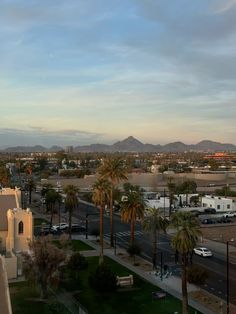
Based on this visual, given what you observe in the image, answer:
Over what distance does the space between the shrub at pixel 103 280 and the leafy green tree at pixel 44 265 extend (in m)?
3.20

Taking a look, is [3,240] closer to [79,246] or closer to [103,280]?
[79,246]

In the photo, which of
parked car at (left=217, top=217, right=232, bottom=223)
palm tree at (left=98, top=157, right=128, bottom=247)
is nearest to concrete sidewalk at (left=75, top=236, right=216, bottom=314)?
palm tree at (left=98, top=157, right=128, bottom=247)

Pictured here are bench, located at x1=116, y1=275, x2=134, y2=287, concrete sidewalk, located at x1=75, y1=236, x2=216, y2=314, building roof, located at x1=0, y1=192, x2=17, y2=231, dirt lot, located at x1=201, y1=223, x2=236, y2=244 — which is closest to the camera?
concrete sidewalk, located at x1=75, y1=236, x2=216, y2=314

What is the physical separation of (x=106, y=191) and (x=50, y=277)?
63.3 feet

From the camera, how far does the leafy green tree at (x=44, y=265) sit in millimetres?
35219

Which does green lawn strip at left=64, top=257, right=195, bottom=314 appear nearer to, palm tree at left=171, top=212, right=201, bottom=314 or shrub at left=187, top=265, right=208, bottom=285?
shrub at left=187, top=265, right=208, bottom=285

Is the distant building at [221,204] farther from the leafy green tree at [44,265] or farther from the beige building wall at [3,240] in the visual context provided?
the leafy green tree at [44,265]

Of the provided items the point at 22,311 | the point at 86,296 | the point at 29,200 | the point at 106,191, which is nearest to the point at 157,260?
the point at 106,191

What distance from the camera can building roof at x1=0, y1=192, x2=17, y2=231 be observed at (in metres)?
49.0

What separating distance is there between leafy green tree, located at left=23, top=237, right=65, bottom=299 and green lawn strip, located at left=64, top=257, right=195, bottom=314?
2714 mm

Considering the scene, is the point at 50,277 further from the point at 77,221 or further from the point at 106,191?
the point at 77,221

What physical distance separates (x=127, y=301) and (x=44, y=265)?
6613mm

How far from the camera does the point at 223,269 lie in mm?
46406

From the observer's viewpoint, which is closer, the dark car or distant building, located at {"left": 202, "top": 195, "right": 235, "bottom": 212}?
the dark car
